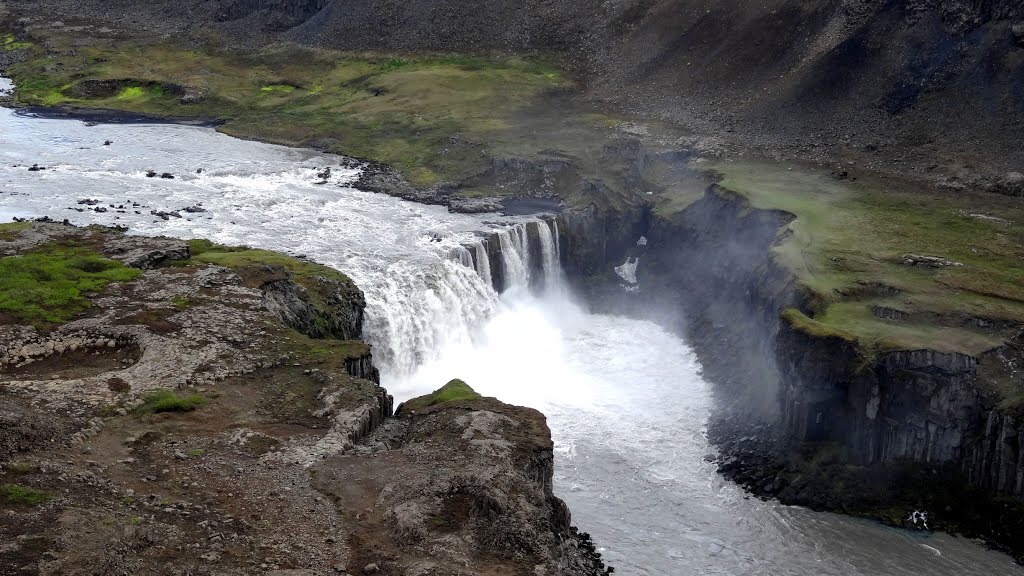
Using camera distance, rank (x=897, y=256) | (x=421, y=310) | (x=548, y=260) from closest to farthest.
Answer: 1. (x=897, y=256)
2. (x=421, y=310)
3. (x=548, y=260)

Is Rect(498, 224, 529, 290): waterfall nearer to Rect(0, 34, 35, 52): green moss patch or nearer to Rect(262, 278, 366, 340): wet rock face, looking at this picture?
Rect(262, 278, 366, 340): wet rock face

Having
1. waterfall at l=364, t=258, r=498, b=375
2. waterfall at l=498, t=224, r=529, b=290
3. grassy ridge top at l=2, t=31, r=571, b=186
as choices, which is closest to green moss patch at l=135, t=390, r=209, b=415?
waterfall at l=364, t=258, r=498, b=375

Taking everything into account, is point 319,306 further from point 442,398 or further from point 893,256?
point 893,256

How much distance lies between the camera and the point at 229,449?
113 feet

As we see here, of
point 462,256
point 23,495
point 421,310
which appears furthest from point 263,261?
point 23,495

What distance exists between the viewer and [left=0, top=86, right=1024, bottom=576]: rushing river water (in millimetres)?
44031

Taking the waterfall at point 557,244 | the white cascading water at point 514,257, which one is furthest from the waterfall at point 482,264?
the waterfall at point 557,244

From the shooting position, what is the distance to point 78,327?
43.0 meters

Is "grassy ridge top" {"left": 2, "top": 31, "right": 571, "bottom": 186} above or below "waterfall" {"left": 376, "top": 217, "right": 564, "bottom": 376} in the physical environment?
above

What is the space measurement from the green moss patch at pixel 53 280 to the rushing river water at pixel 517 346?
41.3 ft

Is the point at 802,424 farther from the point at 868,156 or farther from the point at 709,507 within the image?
the point at 868,156

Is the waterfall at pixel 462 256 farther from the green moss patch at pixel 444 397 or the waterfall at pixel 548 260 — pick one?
the green moss patch at pixel 444 397

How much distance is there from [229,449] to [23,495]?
718 cm

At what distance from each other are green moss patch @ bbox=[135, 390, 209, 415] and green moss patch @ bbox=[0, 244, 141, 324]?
31.3 feet
